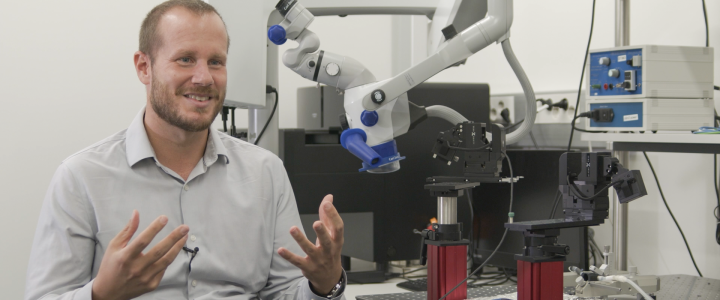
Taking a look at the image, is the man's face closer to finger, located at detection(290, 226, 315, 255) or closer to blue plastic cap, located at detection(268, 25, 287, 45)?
blue plastic cap, located at detection(268, 25, 287, 45)

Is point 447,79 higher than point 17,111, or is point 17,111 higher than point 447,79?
point 447,79

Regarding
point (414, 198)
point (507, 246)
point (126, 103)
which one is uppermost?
point (126, 103)

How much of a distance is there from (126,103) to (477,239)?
1.35 m

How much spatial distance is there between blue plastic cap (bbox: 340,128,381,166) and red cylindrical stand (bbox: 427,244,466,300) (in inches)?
8.5

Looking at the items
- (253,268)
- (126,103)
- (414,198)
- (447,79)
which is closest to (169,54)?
(253,268)

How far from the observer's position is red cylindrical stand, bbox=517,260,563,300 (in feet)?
3.69

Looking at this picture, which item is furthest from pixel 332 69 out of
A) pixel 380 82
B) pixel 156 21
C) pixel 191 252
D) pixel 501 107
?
pixel 501 107

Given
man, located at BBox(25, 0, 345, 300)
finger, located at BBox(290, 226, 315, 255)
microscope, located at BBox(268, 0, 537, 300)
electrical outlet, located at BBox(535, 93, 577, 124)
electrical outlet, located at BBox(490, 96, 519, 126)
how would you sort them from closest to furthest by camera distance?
finger, located at BBox(290, 226, 315, 255) < man, located at BBox(25, 0, 345, 300) < microscope, located at BBox(268, 0, 537, 300) < electrical outlet, located at BBox(535, 93, 577, 124) < electrical outlet, located at BBox(490, 96, 519, 126)

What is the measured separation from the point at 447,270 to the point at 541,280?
203mm

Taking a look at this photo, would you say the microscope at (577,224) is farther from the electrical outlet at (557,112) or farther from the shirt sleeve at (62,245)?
the electrical outlet at (557,112)

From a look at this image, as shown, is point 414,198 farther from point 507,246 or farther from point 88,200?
point 88,200

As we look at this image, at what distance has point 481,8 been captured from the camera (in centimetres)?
135

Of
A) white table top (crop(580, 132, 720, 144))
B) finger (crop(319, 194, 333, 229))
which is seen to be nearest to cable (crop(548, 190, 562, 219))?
white table top (crop(580, 132, 720, 144))

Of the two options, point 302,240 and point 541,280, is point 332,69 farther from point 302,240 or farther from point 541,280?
point 541,280
